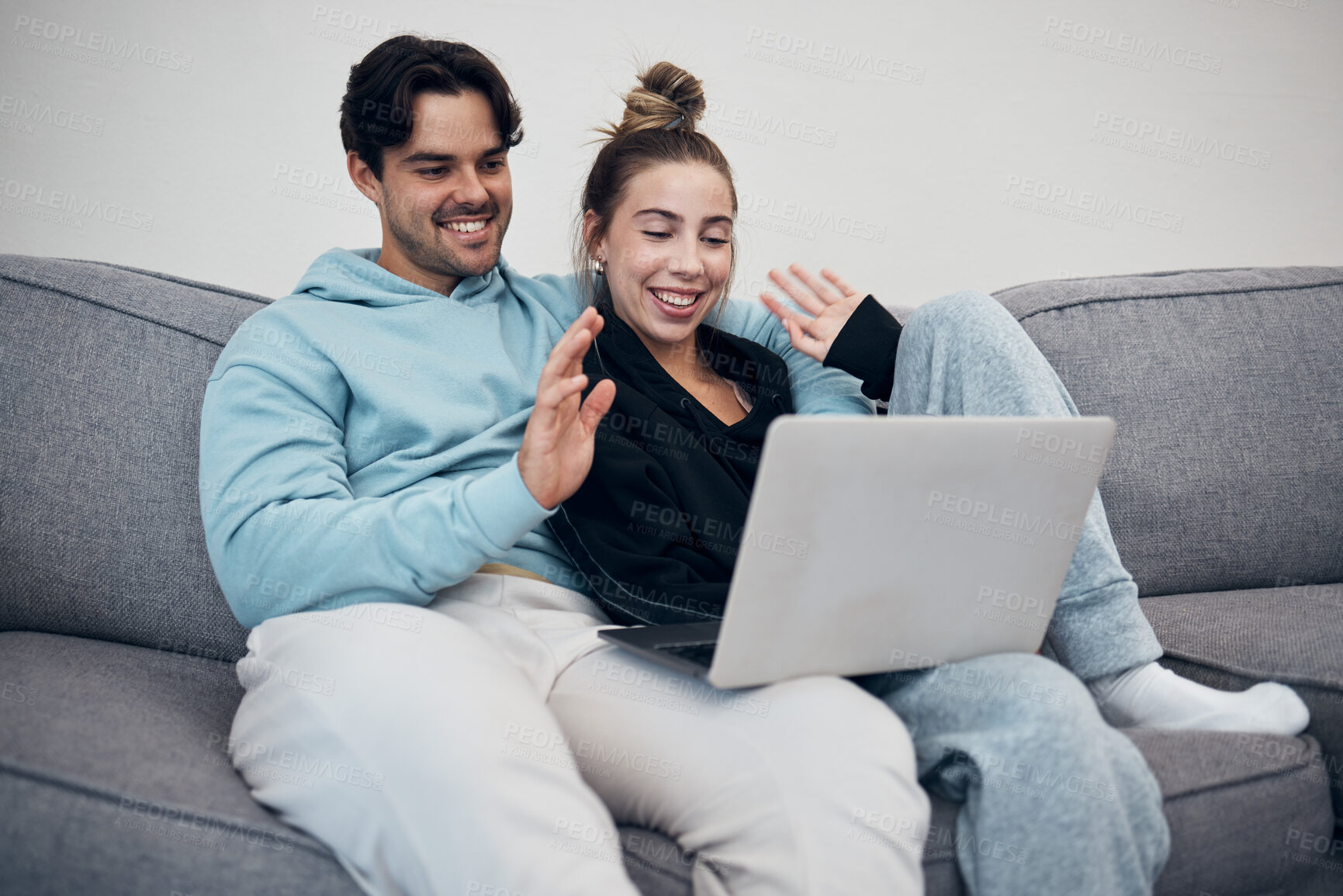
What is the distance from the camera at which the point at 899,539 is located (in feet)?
2.74

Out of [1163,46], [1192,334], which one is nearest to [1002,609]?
[1192,334]

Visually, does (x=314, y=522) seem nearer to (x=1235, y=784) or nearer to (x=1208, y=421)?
(x=1235, y=784)

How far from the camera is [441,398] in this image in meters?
1.26

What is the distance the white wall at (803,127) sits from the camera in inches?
70.5

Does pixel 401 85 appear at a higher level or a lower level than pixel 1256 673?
higher

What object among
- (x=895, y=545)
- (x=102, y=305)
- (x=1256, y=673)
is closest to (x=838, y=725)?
(x=895, y=545)

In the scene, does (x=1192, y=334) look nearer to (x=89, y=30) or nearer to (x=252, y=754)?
(x=252, y=754)

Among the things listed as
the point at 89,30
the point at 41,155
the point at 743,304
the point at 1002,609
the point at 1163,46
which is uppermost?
the point at 1163,46

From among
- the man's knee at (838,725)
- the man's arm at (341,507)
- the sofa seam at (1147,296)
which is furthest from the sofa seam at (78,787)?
the sofa seam at (1147,296)

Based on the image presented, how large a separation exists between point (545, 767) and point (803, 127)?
1664 mm

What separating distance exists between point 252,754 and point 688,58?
5.45 feet

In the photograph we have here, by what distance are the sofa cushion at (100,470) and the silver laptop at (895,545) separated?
0.68 m

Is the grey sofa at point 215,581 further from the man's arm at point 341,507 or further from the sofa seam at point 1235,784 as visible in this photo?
the man's arm at point 341,507

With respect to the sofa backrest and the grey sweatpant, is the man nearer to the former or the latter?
the grey sweatpant
